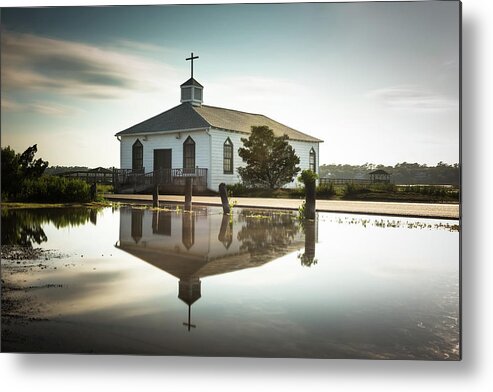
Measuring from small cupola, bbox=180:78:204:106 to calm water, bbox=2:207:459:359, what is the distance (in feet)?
5.82

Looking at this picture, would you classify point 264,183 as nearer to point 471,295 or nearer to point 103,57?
point 103,57

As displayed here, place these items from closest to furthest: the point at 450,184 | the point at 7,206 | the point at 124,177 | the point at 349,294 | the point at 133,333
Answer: the point at 133,333 < the point at 349,294 < the point at 450,184 < the point at 7,206 < the point at 124,177

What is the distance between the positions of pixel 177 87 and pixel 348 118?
77.2 inches

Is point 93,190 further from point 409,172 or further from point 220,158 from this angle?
point 409,172

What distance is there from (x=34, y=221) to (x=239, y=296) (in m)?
3.26

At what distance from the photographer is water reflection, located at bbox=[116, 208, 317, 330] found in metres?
5.17

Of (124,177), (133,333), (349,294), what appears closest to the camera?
(133,333)

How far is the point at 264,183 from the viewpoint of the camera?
7.77 metres

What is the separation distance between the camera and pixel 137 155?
23.6 ft

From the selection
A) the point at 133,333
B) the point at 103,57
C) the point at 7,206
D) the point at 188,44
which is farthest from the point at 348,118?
the point at 7,206

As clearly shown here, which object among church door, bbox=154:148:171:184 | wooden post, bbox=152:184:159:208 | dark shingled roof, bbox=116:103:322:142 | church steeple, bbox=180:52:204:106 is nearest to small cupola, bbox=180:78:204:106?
church steeple, bbox=180:52:204:106

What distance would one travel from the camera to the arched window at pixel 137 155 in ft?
23.1

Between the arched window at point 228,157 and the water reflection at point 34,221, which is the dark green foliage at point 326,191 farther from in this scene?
the water reflection at point 34,221

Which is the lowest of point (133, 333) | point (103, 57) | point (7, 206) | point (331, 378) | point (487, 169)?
point (331, 378)
